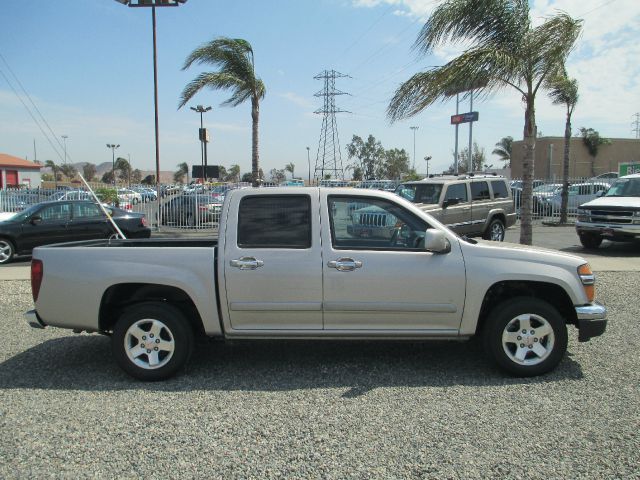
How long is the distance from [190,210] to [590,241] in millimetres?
13817

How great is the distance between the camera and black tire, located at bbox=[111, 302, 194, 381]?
4703mm

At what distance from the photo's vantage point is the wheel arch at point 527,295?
4.88 metres

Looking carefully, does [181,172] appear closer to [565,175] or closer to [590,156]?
[590,156]

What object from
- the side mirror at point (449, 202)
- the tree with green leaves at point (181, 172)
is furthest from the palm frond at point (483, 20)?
the tree with green leaves at point (181, 172)

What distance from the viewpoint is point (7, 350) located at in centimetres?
568

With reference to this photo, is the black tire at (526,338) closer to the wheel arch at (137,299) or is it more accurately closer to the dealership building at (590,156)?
the wheel arch at (137,299)

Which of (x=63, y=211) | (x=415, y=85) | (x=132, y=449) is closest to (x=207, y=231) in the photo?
(x=63, y=211)

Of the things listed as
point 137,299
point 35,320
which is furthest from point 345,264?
point 35,320

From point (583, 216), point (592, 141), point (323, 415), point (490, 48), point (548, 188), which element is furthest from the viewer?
point (592, 141)

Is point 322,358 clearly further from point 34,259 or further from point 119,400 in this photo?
point 34,259

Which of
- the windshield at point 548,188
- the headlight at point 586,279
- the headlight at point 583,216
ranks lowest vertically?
the headlight at point 586,279

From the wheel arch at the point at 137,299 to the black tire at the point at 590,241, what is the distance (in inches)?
477

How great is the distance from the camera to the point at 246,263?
4645 millimetres

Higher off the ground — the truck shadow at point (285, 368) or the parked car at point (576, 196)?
the parked car at point (576, 196)
